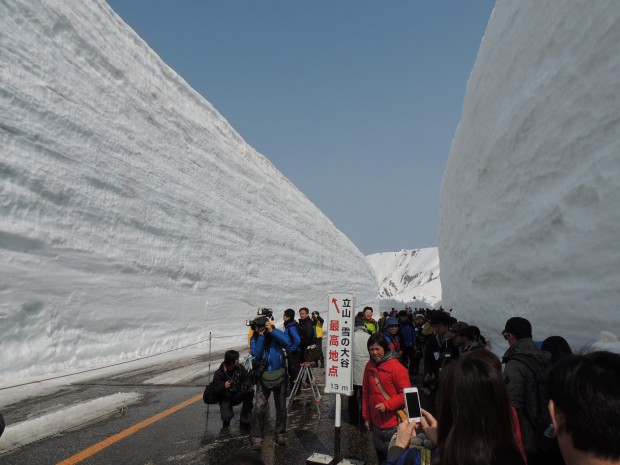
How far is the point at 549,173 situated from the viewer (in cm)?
611

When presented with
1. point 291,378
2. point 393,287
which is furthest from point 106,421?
point 393,287

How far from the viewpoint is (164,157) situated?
1539cm

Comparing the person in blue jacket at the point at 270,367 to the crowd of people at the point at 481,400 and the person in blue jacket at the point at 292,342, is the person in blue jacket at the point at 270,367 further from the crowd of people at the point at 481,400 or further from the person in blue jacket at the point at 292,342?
the person in blue jacket at the point at 292,342

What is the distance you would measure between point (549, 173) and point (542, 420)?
455 cm

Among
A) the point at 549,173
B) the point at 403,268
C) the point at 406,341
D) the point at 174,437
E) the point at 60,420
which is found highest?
the point at 403,268

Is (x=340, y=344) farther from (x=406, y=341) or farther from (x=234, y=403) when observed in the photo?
(x=406, y=341)

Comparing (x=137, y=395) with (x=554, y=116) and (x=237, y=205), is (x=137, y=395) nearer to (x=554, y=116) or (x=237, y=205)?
(x=554, y=116)

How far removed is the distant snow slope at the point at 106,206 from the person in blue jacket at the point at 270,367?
21.0ft

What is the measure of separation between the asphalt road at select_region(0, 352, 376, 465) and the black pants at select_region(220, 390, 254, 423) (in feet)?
0.45

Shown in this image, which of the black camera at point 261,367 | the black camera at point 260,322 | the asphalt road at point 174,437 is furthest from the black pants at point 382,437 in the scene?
the black camera at point 260,322

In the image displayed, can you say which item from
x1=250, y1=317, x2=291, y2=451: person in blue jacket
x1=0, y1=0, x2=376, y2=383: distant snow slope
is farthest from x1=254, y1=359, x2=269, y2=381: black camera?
x1=0, y1=0, x2=376, y2=383: distant snow slope

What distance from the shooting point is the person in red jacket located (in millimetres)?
3285

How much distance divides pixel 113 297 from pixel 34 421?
6.74 meters

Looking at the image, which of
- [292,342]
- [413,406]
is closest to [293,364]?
[292,342]
